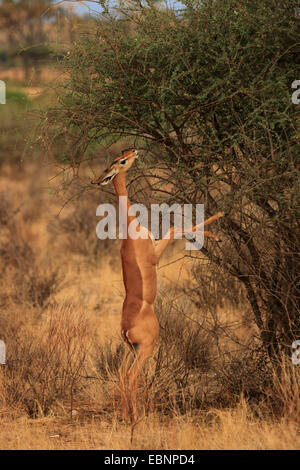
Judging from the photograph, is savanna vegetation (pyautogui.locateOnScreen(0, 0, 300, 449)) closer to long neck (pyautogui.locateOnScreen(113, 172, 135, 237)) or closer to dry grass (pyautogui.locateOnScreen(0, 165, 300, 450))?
dry grass (pyautogui.locateOnScreen(0, 165, 300, 450))

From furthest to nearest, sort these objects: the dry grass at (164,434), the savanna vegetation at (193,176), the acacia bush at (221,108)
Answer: the acacia bush at (221,108)
the savanna vegetation at (193,176)
the dry grass at (164,434)

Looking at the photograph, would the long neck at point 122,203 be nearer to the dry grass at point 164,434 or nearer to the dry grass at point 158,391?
the dry grass at point 158,391

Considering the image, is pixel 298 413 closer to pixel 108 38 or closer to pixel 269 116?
pixel 269 116

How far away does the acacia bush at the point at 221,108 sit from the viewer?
587 cm

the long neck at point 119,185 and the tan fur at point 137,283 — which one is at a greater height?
the long neck at point 119,185

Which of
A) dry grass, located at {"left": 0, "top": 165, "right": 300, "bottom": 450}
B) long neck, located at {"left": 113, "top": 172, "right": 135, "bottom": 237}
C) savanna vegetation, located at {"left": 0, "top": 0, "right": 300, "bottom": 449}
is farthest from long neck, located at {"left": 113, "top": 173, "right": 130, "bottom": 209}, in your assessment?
dry grass, located at {"left": 0, "top": 165, "right": 300, "bottom": 450}

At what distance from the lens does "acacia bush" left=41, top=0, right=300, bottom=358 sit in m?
5.87

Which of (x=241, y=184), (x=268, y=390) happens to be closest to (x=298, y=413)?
(x=268, y=390)

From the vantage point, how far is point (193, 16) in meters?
6.18

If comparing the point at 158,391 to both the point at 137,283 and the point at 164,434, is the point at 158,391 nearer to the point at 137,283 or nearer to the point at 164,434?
the point at 164,434

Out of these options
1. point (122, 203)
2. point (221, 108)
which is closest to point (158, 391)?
point (122, 203)

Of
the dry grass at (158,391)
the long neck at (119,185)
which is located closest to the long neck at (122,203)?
the long neck at (119,185)
